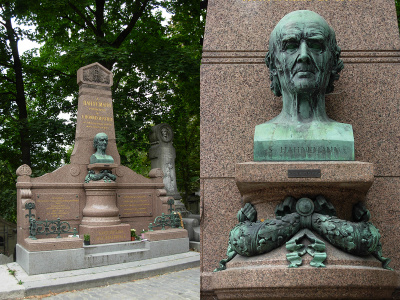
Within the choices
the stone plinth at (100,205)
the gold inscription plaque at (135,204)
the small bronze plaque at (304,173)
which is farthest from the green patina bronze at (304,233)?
the gold inscription plaque at (135,204)

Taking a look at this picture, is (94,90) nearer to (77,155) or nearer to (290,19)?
(77,155)

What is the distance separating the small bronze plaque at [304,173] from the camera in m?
3.17

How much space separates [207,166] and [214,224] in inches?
24.5

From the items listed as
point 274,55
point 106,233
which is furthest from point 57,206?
point 274,55

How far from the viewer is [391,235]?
4152 millimetres

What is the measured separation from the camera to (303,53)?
343cm

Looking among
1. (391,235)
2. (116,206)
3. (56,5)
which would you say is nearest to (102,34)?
(56,5)

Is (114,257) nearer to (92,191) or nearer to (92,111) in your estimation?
(92,191)

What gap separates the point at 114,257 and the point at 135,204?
2.83m

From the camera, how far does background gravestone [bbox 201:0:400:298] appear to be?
4273mm

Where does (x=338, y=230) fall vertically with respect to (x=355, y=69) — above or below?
below

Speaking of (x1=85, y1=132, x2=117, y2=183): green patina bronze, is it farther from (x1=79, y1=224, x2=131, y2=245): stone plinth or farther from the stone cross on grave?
(x1=79, y1=224, x2=131, y2=245): stone plinth

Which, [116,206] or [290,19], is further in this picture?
[116,206]

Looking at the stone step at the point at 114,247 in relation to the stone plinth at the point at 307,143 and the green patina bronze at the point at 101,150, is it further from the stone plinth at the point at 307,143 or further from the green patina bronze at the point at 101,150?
the stone plinth at the point at 307,143
